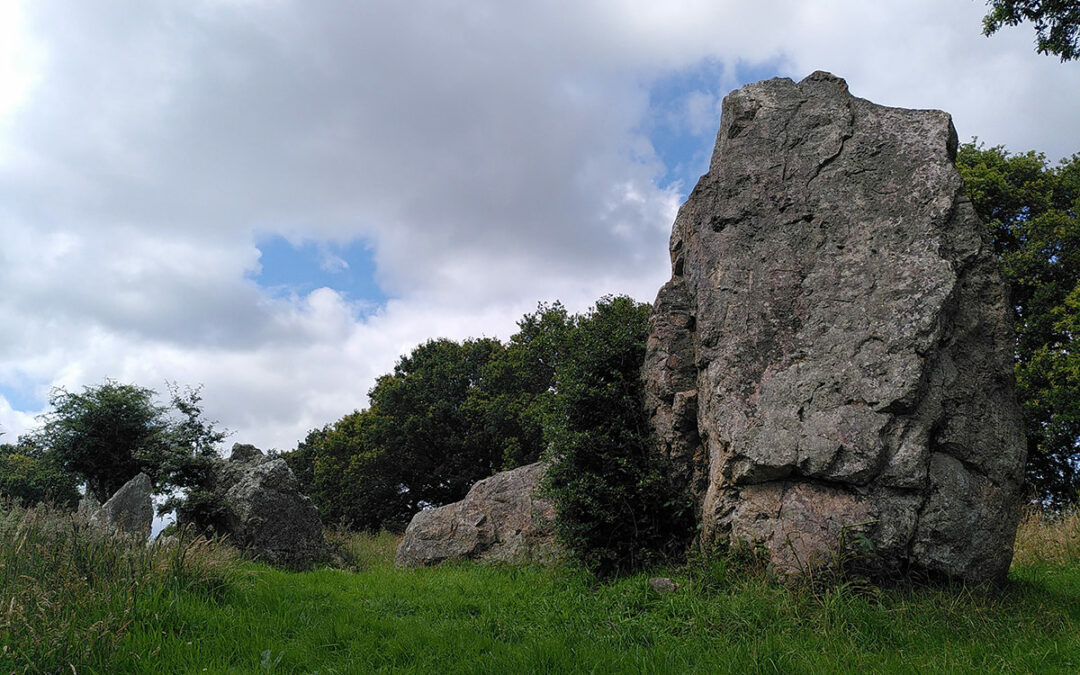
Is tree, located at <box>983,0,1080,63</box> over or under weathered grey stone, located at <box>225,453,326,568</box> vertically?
over

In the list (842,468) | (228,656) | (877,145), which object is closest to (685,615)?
(842,468)

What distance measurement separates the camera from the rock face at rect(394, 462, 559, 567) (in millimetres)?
11547

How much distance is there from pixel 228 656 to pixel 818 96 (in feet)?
34.4

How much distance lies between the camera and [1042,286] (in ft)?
58.6

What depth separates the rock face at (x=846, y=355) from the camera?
24.2 feet

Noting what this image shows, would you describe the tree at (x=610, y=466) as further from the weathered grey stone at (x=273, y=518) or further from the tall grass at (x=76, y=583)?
the weathered grey stone at (x=273, y=518)

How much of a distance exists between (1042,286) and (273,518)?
2040 cm

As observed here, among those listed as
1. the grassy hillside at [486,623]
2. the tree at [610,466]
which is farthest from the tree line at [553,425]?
the grassy hillside at [486,623]

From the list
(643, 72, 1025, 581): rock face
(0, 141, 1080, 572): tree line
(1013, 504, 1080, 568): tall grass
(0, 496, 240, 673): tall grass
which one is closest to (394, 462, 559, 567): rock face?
(0, 141, 1080, 572): tree line

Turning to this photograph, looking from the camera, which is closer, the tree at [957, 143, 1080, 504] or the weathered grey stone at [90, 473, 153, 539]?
the weathered grey stone at [90, 473, 153, 539]

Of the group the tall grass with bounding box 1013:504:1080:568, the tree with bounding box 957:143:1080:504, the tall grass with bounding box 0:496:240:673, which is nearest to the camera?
the tall grass with bounding box 0:496:240:673

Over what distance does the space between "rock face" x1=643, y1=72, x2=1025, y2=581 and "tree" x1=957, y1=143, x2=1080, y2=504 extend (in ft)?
30.4

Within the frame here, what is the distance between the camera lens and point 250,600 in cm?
770

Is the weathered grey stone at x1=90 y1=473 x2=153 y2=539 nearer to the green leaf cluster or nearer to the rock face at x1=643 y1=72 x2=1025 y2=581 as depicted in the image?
the rock face at x1=643 y1=72 x2=1025 y2=581
